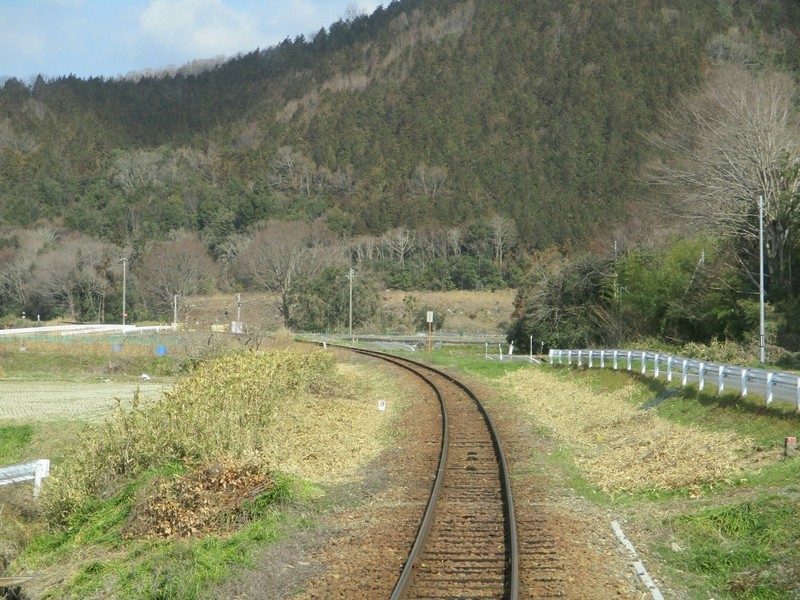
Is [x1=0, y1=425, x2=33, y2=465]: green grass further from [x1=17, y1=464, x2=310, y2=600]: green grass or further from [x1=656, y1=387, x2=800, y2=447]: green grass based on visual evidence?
[x1=656, y1=387, x2=800, y2=447]: green grass

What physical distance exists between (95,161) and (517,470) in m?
144

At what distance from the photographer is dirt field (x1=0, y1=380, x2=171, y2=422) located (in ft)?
89.7

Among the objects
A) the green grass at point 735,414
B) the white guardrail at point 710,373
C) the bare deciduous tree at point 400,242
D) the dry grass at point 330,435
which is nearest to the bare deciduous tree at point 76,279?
the bare deciduous tree at point 400,242

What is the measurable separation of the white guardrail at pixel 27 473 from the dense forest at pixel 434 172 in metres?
25.1

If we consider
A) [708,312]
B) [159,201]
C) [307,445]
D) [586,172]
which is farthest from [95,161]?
[307,445]

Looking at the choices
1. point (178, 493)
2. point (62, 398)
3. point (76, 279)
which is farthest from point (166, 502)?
point (76, 279)

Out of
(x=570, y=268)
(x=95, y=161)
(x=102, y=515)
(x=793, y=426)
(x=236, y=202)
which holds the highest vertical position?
(x=95, y=161)

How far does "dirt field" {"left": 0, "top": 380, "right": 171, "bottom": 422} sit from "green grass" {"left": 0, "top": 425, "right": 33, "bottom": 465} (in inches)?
66.4

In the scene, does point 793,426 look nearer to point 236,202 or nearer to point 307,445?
point 307,445

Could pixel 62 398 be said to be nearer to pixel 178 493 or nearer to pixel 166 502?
pixel 178 493

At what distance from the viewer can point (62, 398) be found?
110 ft

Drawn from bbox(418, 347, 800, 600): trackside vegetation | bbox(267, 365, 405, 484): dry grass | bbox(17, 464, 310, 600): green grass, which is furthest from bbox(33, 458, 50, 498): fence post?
bbox(418, 347, 800, 600): trackside vegetation

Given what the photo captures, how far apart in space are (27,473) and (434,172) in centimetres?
11819

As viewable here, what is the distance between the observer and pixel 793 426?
14562 mm
